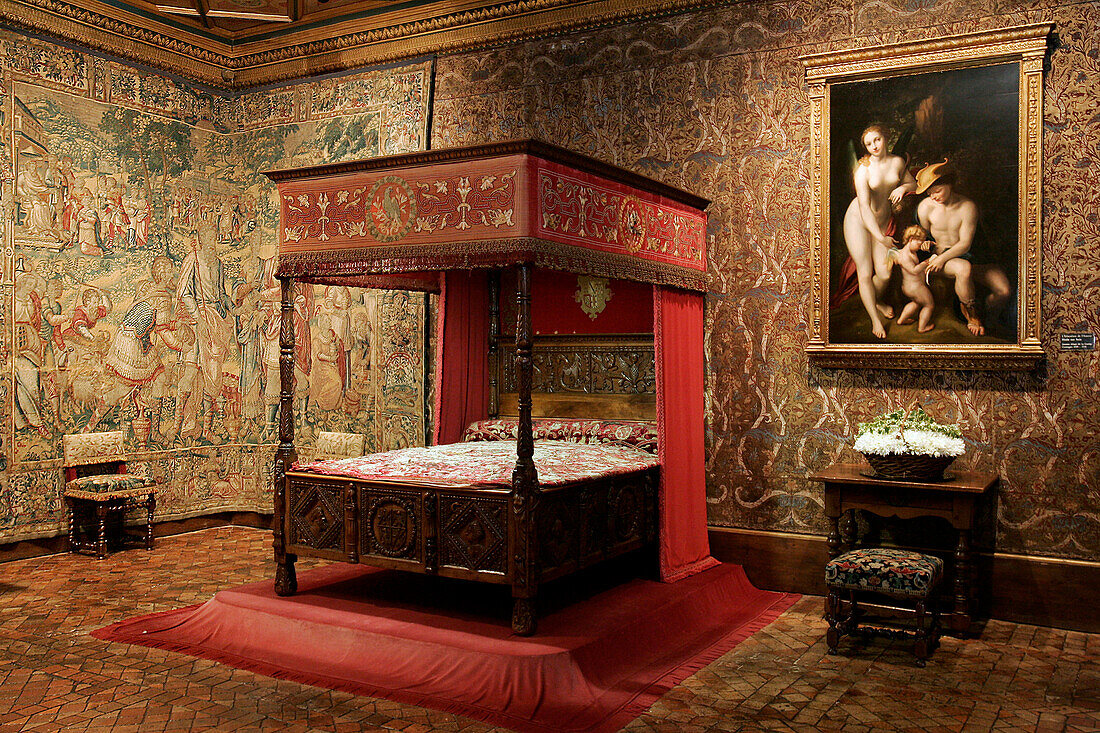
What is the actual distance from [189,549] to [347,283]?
3093 millimetres

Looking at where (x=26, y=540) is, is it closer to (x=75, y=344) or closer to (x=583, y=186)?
(x=75, y=344)

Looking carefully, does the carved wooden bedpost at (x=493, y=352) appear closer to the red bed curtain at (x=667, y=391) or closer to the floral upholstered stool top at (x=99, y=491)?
the red bed curtain at (x=667, y=391)

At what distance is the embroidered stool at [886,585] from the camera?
5.28m

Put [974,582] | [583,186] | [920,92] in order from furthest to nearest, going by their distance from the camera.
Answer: [920,92] < [974,582] < [583,186]

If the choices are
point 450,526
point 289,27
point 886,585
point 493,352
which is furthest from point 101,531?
point 886,585

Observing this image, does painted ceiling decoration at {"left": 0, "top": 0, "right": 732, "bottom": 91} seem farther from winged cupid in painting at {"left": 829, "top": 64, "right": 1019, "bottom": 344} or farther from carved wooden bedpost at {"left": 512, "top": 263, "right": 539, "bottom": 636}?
carved wooden bedpost at {"left": 512, "top": 263, "right": 539, "bottom": 636}

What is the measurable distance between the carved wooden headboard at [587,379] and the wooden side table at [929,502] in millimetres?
1618

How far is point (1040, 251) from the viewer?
6.08m

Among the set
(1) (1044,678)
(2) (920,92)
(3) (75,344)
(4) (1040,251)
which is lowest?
(1) (1044,678)

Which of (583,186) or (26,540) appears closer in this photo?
(583,186)

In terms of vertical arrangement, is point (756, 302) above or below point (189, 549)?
above

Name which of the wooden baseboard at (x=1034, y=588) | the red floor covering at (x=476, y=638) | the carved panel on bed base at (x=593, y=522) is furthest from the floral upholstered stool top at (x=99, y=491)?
the wooden baseboard at (x=1034, y=588)

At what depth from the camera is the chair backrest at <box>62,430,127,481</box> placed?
7.93 metres

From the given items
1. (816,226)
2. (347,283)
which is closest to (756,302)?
(816,226)
